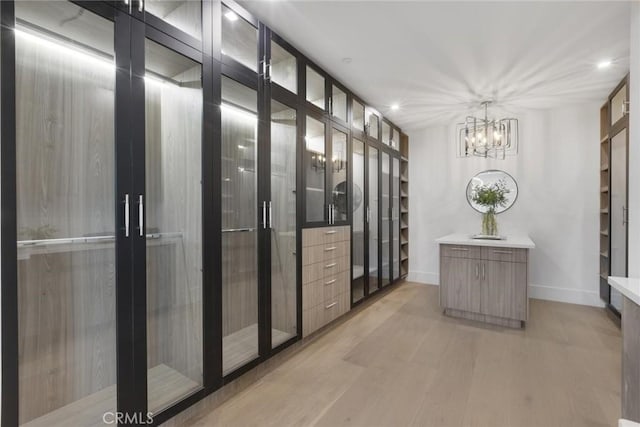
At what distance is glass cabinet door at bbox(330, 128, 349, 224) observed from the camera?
10.8 feet

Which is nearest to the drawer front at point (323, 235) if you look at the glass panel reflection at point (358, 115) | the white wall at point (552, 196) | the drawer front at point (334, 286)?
the drawer front at point (334, 286)

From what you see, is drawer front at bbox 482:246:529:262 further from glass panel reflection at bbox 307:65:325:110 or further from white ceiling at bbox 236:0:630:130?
glass panel reflection at bbox 307:65:325:110

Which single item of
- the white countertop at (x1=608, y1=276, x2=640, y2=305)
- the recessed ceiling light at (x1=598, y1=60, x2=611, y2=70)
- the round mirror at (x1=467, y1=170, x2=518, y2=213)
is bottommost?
the white countertop at (x1=608, y1=276, x2=640, y2=305)

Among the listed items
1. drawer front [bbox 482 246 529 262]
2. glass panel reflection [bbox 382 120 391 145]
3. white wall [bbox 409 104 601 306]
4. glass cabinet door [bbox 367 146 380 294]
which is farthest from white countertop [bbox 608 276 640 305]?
glass panel reflection [bbox 382 120 391 145]

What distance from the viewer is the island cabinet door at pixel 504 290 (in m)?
3.21

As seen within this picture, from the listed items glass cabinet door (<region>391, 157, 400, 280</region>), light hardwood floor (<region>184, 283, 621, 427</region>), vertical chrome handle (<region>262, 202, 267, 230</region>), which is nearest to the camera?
light hardwood floor (<region>184, 283, 621, 427</region>)

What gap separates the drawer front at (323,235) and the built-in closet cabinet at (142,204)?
122mm

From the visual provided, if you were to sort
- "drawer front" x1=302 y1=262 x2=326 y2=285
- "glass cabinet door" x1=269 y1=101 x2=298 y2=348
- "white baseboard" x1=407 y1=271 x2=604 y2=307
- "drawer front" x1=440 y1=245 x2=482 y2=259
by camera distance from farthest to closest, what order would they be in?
"white baseboard" x1=407 y1=271 x2=604 y2=307 → "drawer front" x1=440 y1=245 x2=482 y2=259 → "drawer front" x1=302 y1=262 x2=326 y2=285 → "glass cabinet door" x1=269 y1=101 x2=298 y2=348

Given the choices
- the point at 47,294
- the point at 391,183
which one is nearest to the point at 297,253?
the point at 47,294

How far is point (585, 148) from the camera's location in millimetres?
4098

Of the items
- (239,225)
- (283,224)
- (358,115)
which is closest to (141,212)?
(239,225)

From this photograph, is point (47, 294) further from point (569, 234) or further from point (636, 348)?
point (569, 234)

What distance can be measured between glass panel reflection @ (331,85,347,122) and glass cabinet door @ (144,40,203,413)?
5.72ft

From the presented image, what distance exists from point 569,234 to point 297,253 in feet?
13.1
